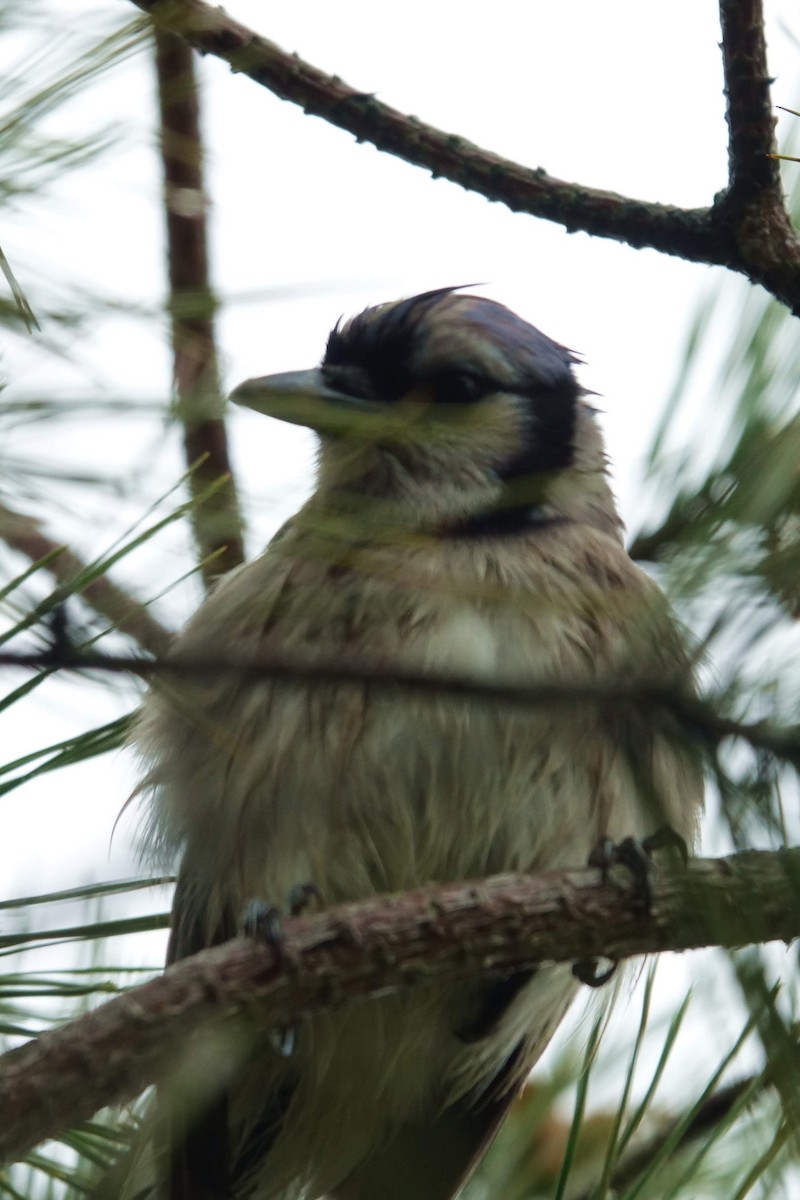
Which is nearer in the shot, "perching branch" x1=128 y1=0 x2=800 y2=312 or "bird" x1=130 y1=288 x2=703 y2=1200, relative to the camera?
"perching branch" x1=128 y1=0 x2=800 y2=312

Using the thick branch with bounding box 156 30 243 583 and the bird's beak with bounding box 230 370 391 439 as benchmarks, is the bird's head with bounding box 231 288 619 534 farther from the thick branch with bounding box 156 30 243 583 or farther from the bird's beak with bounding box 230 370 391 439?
the thick branch with bounding box 156 30 243 583

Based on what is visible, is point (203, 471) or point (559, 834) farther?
point (203, 471)

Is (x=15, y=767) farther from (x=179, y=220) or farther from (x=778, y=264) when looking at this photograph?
(x=179, y=220)

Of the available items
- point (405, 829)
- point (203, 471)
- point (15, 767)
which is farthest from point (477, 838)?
point (15, 767)

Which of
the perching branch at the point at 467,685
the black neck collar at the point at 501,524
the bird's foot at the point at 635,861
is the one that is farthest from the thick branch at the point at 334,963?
the black neck collar at the point at 501,524

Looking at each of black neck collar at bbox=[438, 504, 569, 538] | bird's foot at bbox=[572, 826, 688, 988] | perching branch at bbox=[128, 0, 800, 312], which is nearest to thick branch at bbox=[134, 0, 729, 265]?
perching branch at bbox=[128, 0, 800, 312]

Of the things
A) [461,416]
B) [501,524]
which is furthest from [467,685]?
[461,416]

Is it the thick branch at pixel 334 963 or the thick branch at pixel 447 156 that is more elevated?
the thick branch at pixel 447 156

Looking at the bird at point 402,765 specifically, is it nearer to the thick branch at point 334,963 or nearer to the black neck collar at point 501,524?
the black neck collar at point 501,524
